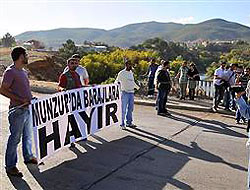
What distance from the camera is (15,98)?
6.15 meters

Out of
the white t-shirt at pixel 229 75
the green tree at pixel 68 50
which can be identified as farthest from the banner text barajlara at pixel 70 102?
the green tree at pixel 68 50

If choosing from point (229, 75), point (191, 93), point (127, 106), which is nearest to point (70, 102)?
point (127, 106)

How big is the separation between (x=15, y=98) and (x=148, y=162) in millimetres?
2718

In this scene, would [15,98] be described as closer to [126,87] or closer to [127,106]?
[126,87]

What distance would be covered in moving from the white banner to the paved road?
0.98 ft

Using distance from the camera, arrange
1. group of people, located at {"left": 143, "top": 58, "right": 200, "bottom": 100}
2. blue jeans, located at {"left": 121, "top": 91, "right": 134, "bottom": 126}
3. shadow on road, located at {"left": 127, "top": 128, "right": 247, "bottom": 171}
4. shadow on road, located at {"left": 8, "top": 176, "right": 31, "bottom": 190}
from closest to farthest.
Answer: shadow on road, located at {"left": 8, "top": 176, "right": 31, "bottom": 190}
shadow on road, located at {"left": 127, "top": 128, "right": 247, "bottom": 171}
blue jeans, located at {"left": 121, "top": 91, "right": 134, "bottom": 126}
group of people, located at {"left": 143, "top": 58, "right": 200, "bottom": 100}

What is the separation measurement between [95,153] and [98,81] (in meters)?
14.0

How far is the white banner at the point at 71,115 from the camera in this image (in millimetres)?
6594

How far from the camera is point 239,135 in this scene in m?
9.84

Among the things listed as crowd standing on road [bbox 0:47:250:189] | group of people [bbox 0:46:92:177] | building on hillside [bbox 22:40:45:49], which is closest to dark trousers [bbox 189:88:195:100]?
crowd standing on road [bbox 0:47:250:189]

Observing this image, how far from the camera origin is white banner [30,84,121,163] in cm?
659

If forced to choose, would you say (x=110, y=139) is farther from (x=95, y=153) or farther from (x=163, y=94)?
(x=163, y=94)

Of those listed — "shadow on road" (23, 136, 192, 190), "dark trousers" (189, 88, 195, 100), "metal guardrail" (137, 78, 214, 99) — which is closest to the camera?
"shadow on road" (23, 136, 192, 190)

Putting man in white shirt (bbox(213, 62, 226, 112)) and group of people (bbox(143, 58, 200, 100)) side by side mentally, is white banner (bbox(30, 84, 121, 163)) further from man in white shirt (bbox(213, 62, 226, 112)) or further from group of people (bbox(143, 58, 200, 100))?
group of people (bbox(143, 58, 200, 100))
